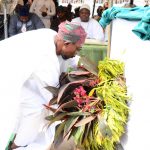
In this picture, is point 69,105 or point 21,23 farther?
point 21,23

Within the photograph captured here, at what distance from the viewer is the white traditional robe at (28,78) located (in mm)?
3424

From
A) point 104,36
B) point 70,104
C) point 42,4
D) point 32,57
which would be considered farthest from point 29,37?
point 42,4

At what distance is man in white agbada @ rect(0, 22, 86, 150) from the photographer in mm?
3424

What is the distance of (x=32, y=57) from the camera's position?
3.46 m

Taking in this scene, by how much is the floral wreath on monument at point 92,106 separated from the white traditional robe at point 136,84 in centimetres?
7

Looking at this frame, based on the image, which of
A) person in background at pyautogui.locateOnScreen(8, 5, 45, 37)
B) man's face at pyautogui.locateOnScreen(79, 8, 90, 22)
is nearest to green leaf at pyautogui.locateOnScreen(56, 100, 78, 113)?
person in background at pyautogui.locateOnScreen(8, 5, 45, 37)

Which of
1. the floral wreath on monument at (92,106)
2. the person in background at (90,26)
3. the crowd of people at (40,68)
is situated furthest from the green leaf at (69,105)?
the person in background at (90,26)

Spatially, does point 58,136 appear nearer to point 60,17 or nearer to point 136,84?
point 136,84

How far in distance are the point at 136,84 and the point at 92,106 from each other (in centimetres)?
42

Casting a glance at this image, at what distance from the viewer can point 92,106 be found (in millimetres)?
3068

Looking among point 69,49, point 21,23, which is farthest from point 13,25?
point 69,49

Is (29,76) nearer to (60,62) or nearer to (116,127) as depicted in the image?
(60,62)

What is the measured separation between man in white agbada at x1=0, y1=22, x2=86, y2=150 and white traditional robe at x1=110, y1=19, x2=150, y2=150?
1.74ft

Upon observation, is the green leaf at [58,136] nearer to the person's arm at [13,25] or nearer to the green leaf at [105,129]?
the green leaf at [105,129]
